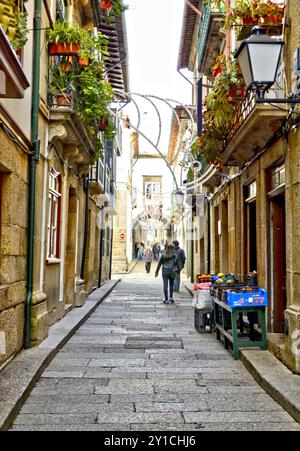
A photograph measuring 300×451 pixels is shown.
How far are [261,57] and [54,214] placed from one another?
5.25m

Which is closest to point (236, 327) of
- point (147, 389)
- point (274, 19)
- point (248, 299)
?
point (248, 299)

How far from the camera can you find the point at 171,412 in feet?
15.6

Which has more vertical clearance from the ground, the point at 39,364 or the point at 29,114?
the point at 29,114

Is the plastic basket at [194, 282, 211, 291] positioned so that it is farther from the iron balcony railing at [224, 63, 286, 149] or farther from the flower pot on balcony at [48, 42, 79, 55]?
the flower pot on balcony at [48, 42, 79, 55]

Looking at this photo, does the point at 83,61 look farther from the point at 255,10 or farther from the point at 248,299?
the point at 248,299

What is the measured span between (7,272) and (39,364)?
1152mm

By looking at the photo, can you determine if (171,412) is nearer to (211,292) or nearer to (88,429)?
(88,429)

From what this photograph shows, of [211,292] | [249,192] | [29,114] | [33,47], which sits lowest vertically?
[211,292]

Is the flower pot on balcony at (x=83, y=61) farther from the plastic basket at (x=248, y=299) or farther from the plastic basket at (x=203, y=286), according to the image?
the plastic basket at (x=248, y=299)

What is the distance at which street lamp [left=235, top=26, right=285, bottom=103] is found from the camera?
19.4ft

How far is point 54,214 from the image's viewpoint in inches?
387

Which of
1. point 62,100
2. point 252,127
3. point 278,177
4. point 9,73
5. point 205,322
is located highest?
point 62,100

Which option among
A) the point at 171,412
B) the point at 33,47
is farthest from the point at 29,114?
the point at 171,412

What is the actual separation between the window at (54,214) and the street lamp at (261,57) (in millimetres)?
4318
